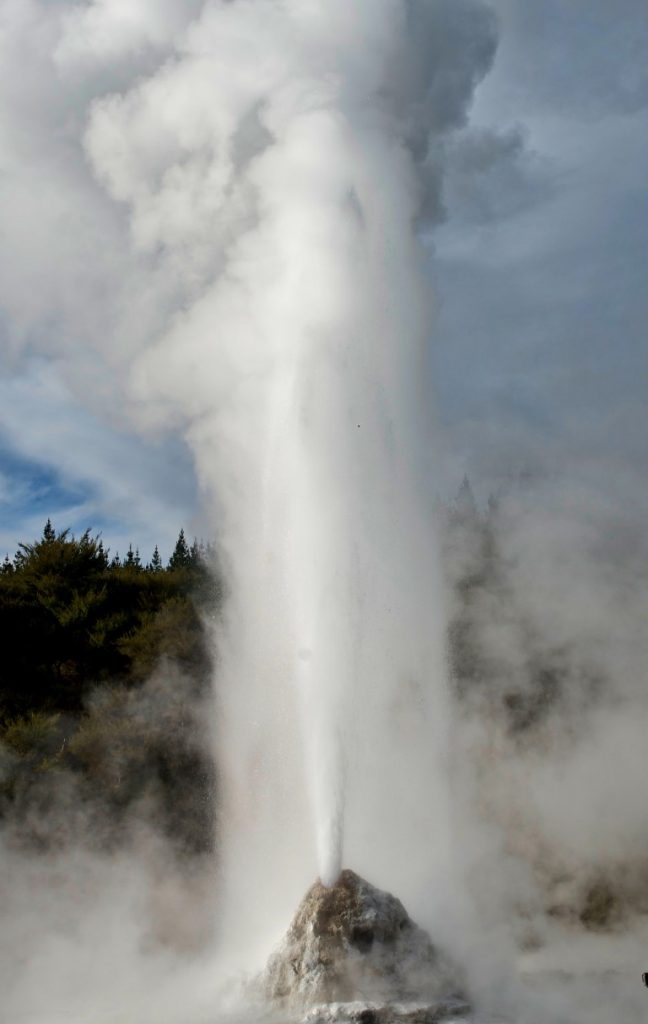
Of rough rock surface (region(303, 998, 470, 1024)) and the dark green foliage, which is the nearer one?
rough rock surface (region(303, 998, 470, 1024))

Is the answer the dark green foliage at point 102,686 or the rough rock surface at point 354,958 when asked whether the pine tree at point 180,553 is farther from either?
the rough rock surface at point 354,958

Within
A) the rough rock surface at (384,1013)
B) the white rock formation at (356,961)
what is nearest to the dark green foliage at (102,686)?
the white rock formation at (356,961)

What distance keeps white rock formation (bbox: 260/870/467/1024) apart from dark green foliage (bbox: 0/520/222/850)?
16.1 feet

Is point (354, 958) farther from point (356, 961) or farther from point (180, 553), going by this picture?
point (180, 553)

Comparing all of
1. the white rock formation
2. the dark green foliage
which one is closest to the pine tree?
the dark green foliage

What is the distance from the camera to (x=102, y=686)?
1498 cm

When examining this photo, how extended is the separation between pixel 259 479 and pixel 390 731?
3007 millimetres

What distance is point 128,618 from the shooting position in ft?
57.7

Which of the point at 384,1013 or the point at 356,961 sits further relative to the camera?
the point at 356,961

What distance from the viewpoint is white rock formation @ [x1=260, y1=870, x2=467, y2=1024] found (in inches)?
256

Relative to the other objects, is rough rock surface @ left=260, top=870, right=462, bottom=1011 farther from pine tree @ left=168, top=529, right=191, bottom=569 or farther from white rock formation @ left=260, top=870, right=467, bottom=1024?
pine tree @ left=168, top=529, right=191, bottom=569

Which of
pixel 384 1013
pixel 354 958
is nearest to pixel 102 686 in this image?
pixel 354 958

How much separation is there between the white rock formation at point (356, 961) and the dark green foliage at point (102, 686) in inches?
193

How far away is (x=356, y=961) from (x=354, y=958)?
0.02 meters
